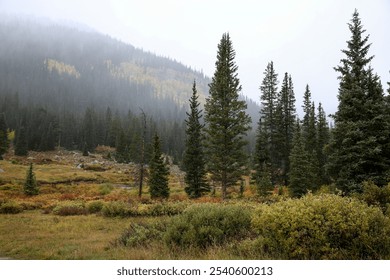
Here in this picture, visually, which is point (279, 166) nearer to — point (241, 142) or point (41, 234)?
point (241, 142)

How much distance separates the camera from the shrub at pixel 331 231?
602cm

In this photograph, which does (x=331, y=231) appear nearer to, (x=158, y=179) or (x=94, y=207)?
(x=94, y=207)

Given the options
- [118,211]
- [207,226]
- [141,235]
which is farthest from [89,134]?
[207,226]

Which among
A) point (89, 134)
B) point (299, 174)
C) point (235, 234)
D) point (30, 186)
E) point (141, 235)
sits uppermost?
point (89, 134)

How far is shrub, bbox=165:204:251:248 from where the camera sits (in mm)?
8211

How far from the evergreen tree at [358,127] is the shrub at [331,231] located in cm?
1225

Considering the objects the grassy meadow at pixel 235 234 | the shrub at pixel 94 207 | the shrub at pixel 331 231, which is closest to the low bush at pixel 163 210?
the grassy meadow at pixel 235 234

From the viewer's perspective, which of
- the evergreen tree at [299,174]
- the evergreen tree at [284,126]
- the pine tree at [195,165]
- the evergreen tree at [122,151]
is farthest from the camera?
the evergreen tree at [122,151]

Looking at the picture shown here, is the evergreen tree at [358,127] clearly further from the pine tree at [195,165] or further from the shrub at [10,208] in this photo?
the shrub at [10,208]

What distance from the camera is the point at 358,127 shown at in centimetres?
1752

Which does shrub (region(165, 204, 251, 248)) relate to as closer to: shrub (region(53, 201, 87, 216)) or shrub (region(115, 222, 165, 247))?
shrub (region(115, 222, 165, 247))

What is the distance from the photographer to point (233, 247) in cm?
748

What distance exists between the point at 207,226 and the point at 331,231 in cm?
371
